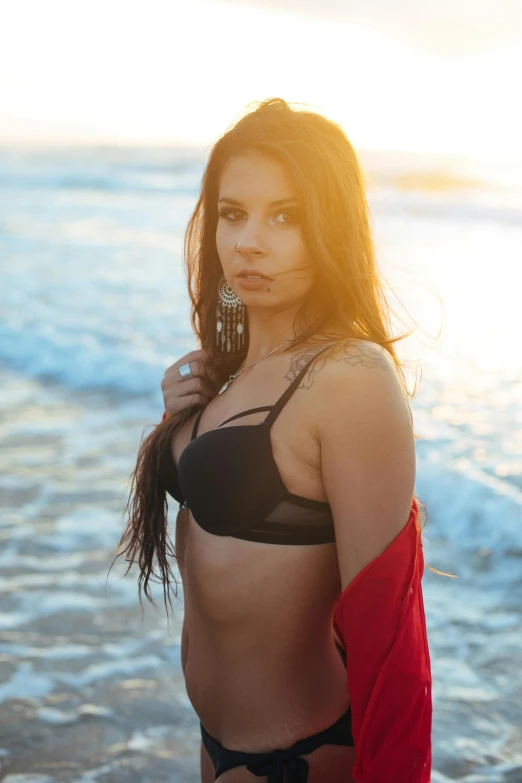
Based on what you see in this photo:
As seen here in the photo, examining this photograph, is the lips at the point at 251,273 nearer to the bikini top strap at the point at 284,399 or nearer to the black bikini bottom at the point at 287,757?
the bikini top strap at the point at 284,399

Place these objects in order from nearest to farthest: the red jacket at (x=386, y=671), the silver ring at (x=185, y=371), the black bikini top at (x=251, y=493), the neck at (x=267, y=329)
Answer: the red jacket at (x=386, y=671), the black bikini top at (x=251, y=493), the neck at (x=267, y=329), the silver ring at (x=185, y=371)

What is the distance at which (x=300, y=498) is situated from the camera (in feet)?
6.89

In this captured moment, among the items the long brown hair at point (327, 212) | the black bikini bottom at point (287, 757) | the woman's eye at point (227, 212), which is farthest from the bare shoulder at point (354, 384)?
the black bikini bottom at point (287, 757)

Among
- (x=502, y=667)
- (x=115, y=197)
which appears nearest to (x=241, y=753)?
(x=502, y=667)

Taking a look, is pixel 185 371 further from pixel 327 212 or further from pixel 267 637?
pixel 267 637

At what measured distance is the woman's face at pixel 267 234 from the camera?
2279 mm

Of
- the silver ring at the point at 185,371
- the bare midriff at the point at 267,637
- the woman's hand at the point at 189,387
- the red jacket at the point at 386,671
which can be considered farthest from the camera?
the silver ring at the point at 185,371

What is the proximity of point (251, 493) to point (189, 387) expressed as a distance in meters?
0.70

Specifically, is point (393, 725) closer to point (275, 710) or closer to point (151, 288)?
point (275, 710)

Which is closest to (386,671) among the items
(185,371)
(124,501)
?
(185,371)

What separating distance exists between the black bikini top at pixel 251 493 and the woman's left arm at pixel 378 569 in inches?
5.5

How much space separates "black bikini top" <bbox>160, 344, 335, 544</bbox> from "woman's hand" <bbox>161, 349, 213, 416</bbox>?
1.49 feet

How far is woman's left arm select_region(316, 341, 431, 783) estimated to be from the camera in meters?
1.93

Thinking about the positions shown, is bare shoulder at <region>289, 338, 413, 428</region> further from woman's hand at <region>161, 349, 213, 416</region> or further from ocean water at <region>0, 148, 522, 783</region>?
woman's hand at <region>161, 349, 213, 416</region>
